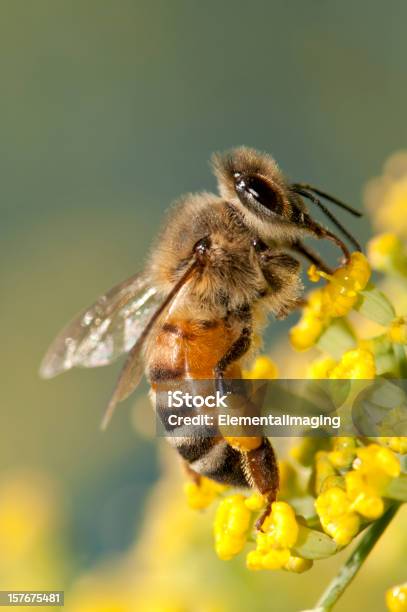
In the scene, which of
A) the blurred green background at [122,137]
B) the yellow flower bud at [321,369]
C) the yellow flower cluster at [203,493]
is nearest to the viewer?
the yellow flower bud at [321,369]

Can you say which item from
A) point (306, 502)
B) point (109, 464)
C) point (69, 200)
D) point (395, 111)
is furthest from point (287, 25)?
point (306, 502)

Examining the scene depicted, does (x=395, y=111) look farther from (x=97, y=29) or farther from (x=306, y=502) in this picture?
(x=306, y=502)

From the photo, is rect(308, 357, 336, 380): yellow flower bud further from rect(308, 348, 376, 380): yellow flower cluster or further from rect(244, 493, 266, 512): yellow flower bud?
rect(244, 493, 266, 512): yellow flower bud

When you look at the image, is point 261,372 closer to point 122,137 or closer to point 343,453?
point 343,453

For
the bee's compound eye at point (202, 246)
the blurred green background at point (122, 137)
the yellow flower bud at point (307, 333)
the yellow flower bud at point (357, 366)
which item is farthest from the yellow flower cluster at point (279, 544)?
the blurred green background at point (122, 137)

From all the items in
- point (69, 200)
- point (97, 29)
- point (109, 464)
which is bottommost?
point (109, 464)

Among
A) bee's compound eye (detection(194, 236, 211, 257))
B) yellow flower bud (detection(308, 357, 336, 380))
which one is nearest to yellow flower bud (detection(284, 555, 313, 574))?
yellow flower bud (detection(308, 357, 336, 380))

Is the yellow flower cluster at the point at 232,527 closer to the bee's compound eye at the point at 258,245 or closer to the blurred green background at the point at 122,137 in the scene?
the bee's compound eye at the point at 258,245
